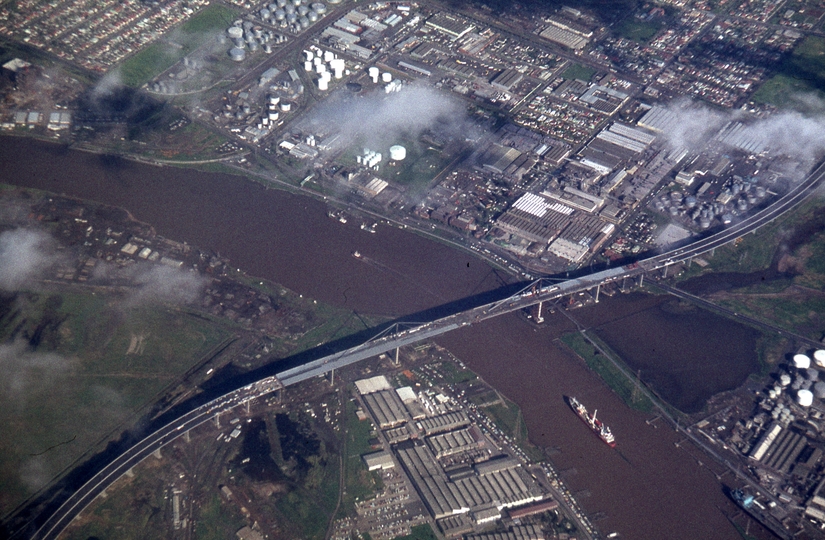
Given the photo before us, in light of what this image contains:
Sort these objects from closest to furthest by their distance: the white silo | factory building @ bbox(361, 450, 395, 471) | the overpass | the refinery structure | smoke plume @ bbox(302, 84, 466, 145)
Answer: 1. the overpass
2. factory building @ bbox(361, 450, 395, 471)
3. the refinery structure
4. smoke plume @ bbox(302, 84, 466, 145)
5. the white silo

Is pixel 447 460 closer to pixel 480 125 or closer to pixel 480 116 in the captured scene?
pixel 480 125

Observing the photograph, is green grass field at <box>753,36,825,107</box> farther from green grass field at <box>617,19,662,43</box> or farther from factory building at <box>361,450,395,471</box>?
factory building at <box>361,450,395,471</box>

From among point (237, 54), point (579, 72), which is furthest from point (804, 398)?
point (237, 54)

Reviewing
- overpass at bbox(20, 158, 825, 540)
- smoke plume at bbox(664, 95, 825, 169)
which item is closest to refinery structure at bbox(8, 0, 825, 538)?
smoke plume at bbox(664, 95, 825, 169)

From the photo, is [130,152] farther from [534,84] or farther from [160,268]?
[534,84]

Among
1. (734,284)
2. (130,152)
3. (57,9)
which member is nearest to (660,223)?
(734,284)

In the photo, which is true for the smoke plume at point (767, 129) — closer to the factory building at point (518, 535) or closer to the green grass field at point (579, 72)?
the green grass field at point (579, 72)
